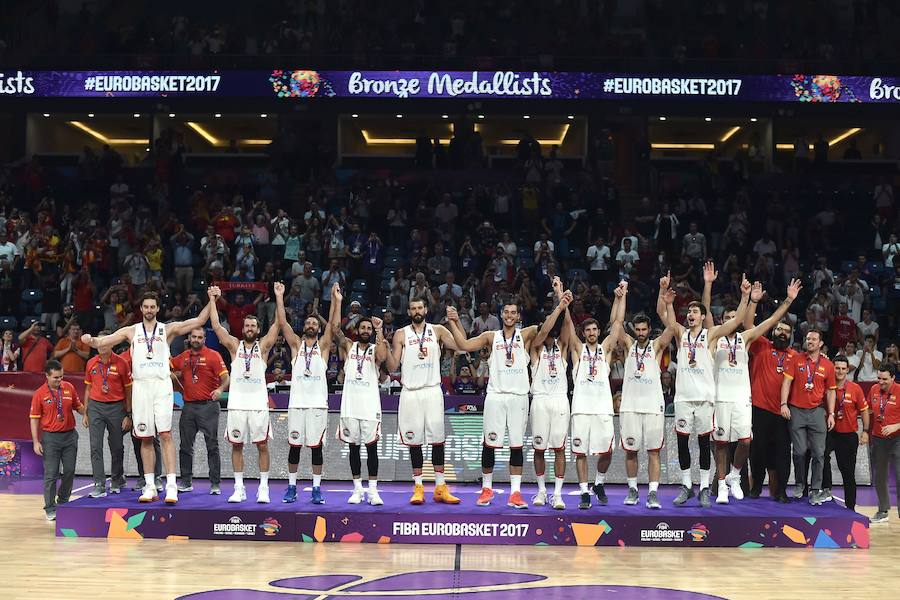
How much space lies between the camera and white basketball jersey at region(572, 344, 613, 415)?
12930 mm

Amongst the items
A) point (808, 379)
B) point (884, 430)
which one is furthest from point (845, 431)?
point (808, 379)

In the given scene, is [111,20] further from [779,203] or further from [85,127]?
[779,203]

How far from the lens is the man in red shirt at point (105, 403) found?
13.3 metres

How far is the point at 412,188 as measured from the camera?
2548 cm

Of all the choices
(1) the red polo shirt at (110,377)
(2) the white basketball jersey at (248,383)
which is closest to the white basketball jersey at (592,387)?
(2) the white basketball jersey at (248,383)

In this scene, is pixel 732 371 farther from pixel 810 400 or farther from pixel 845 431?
pixel 845 431

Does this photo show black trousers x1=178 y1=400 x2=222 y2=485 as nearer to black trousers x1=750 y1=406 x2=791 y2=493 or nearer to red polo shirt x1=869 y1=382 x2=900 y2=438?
black trousers x1=750 y1=406 x2=791 y2=493

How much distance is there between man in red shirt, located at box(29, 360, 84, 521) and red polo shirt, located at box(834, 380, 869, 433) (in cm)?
941

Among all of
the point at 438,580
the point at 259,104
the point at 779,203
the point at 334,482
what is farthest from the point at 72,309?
the point at 779,203

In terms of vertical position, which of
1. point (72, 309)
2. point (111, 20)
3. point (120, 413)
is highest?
point (111, 20)

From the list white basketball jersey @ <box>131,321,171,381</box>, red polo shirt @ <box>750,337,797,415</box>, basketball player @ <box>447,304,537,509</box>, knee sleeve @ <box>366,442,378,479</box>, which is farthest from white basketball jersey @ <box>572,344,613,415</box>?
white basketball jersey @ <box>131,321,171,381</box>

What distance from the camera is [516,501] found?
12.7 metres

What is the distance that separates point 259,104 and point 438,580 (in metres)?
19.9

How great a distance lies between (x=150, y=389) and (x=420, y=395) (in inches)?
124
